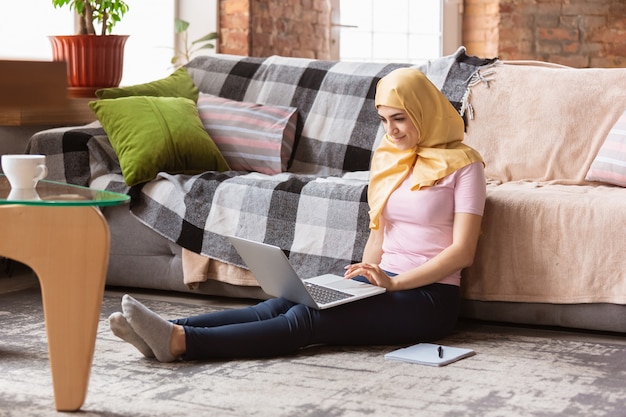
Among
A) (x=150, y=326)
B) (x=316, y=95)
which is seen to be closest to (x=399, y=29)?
(x=316, y=95)

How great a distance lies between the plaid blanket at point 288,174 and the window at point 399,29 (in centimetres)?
185

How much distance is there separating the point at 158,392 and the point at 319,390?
370 millimetres


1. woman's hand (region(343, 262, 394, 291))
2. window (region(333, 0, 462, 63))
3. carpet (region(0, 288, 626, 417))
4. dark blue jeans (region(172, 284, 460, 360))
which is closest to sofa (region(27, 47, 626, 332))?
carpet (region(0, 288, 626, 417))

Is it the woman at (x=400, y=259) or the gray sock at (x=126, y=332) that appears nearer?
the gray sock at (x=126, y=332)

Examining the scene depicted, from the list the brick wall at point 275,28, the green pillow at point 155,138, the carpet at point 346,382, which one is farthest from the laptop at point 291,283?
the brick wall at point 275,28

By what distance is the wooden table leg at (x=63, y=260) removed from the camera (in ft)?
6.70

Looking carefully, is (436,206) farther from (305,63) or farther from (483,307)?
(305,63)

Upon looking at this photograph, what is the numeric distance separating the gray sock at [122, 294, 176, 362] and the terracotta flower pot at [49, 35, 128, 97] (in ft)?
6.91

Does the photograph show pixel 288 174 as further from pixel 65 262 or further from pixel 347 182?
pixel 65 262

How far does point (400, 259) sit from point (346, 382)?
0.53m

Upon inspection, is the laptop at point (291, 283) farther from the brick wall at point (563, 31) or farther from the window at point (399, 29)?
the brick wall at point (563, 31)

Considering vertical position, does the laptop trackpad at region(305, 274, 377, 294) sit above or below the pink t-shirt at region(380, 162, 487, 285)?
below

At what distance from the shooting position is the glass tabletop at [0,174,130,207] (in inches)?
79.0

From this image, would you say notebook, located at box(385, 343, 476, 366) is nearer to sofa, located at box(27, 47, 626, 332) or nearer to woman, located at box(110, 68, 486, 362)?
woman, located at box(110, 68, 486, 362)
